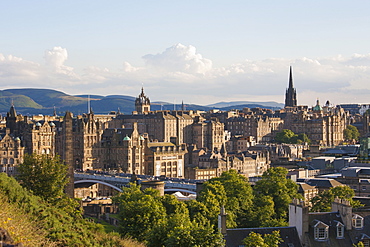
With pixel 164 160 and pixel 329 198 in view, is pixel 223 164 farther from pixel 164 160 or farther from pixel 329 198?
pixel 329 198

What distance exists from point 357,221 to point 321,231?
377 centimetres

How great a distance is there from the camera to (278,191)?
84.4m

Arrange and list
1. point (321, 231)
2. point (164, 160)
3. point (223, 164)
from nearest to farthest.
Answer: point (321, 231), point (223, 164), point (164, 160)

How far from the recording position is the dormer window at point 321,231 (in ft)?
186

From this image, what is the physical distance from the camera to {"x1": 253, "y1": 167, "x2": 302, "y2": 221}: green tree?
82.2 metres

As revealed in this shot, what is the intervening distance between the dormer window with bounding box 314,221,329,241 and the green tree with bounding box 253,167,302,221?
22418 millimetres

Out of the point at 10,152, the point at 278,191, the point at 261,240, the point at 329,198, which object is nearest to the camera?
the point at 261,240

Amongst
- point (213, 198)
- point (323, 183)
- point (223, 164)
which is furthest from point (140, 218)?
point (223, 164)

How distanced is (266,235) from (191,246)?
5770 mm

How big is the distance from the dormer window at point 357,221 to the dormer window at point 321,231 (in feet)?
9.36

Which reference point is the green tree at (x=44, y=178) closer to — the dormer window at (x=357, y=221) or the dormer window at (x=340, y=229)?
the dormer window at (x=340, y=229)

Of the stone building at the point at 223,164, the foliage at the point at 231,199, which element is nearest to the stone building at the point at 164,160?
the stone building at the point at 223,164

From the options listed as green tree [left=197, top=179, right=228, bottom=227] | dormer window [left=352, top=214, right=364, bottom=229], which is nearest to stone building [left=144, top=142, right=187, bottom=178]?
green tree [left=197, top=179, right=228, bottom=227]

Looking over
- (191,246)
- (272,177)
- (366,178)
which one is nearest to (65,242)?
(191,246)
